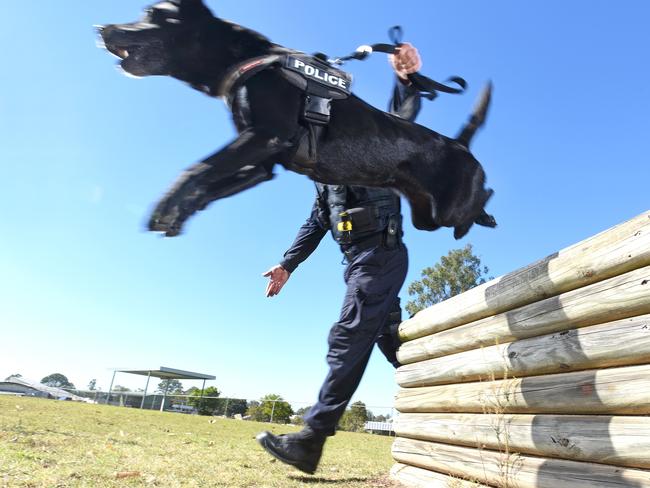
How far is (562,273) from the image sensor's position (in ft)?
8.16

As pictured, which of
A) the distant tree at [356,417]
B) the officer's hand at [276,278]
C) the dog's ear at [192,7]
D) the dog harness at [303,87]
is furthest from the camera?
the distant tree at [356,417]

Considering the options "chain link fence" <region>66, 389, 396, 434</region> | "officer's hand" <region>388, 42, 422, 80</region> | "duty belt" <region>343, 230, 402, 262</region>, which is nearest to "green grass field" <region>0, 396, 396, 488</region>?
"duty belt" <region>343, 230, 402, 262</region>

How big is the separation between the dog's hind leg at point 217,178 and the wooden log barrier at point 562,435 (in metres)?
1.67

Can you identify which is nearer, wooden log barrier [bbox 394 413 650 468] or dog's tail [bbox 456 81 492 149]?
wooden log barrier [bbox 394 413 650 468]

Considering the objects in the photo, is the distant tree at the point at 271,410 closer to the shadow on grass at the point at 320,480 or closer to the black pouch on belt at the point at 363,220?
the shadow on grass at the point at 320,480

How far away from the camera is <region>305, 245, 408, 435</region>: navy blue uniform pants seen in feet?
9.61

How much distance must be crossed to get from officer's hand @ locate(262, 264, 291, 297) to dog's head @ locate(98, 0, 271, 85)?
70.6 inches

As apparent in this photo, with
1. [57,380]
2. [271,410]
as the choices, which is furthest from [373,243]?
[57,380]

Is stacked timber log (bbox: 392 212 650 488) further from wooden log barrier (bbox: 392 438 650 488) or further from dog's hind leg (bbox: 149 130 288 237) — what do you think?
dog's hind leg (bbox: 149 130 288 237)

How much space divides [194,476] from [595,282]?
2.56m

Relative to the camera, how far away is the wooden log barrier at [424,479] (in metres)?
2.96

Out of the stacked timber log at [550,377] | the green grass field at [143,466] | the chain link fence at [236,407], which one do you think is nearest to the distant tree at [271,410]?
the chain link fence at [236,407]

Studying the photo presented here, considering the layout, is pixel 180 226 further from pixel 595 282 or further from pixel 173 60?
pixel 595 282

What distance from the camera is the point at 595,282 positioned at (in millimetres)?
2299
